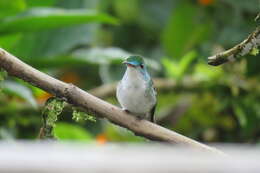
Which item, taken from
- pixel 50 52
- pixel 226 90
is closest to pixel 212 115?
pixel 226 90

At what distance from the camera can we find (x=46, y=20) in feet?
11.3

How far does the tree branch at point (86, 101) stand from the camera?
1464mm

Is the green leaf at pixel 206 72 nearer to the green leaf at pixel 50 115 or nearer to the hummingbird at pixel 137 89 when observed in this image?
the hummingbird at pixel 137 89

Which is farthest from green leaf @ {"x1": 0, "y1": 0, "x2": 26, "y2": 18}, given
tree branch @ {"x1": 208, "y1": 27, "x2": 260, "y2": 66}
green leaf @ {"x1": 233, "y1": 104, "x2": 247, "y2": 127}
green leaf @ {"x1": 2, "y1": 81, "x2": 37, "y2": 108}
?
tree branch @ {"x1": 208, "y1": 27, "x2": 260, "y2": 66}

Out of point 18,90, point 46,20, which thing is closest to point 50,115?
point 18,90

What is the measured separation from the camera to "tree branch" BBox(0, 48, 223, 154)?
146cm

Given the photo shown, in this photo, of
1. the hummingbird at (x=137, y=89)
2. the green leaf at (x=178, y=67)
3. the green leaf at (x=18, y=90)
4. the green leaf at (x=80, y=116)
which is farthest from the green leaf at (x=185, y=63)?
the green leaf at (x=80, y=116)

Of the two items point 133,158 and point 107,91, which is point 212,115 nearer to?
point 107,91

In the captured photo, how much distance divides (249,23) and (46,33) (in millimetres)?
1287

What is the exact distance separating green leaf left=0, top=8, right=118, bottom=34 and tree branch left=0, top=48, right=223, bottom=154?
6.03 feet

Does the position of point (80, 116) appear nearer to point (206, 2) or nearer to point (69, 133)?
point (69, 133)

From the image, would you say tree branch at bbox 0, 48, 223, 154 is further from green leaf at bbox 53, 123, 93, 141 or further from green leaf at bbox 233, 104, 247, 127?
green leaf at bbox 233, 104, 247, 127

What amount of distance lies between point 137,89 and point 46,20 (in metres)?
1.46

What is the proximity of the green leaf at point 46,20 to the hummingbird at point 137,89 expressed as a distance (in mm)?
1305
